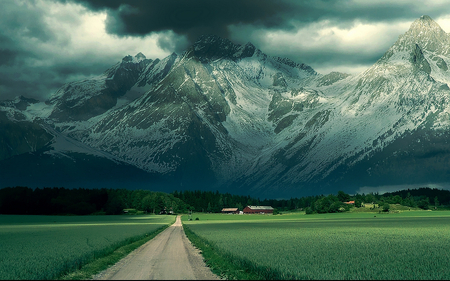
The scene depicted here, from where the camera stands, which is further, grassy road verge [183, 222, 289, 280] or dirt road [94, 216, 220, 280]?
dirt road [94, 216, 220, 280]

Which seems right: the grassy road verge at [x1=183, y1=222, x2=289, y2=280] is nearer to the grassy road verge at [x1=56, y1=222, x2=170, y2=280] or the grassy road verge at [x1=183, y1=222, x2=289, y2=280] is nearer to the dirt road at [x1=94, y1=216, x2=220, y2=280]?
the dirt road at [x1=94, y1=216, x2=220, y2=280]

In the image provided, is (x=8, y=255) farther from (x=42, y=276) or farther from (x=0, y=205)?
(x=0, y=205)

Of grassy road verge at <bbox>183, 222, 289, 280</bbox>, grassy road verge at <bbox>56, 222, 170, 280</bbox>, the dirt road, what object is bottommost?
grassy road verge at <bbox>56, 222, 170, 280</bbox>

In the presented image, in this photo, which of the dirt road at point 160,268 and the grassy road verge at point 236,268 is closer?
the grassy road verge at point 236,268

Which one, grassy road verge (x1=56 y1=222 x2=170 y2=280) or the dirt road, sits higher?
the dirt road

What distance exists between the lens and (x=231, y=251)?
41.3 meters

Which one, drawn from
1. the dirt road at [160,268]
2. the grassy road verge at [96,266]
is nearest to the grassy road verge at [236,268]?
the dirt road at [160,268]

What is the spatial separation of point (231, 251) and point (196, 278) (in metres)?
13.0

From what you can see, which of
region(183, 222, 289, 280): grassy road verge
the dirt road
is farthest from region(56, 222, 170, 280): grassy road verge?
region(183, 222, 289, 280): grassy road verge

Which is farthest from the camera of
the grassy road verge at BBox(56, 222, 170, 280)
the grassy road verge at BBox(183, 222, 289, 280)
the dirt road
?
the grassy road verge at BBox(56, 222, 170, 280)

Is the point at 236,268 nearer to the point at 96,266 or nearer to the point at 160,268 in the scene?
the point at 160,268

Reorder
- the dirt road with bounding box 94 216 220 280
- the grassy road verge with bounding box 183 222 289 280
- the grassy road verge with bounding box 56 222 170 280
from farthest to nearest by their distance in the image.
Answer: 1. the grassy road verge with bounding box 56 222 170 280
2. the dirt road with bounding box 94 216 220 280
3. the grassy road verge with bounding box 183 222 289 280

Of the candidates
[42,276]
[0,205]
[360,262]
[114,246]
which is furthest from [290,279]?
[0,205]

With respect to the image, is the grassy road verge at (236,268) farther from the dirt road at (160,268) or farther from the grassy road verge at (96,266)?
the grassy road verge at (96,266)
